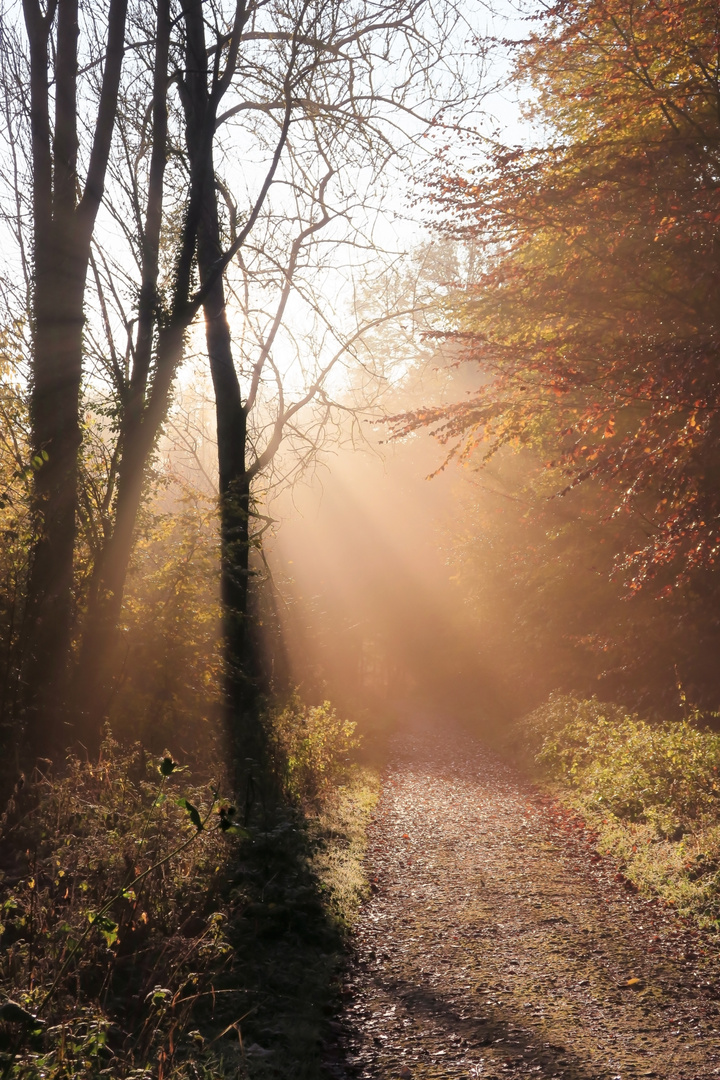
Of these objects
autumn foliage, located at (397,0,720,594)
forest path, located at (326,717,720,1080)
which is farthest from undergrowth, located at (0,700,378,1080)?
autumn foliage, located at (397,0,720,594)

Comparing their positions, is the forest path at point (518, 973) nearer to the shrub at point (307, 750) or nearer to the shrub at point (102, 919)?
the shrub at point (102, 919)

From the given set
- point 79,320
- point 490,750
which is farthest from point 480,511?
point 79,320

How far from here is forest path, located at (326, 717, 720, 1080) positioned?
431cm

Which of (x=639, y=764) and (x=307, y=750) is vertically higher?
(x=307, y=750)

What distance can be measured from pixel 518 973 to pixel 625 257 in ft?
30.5

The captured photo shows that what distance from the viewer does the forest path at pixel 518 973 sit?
4.31 meters

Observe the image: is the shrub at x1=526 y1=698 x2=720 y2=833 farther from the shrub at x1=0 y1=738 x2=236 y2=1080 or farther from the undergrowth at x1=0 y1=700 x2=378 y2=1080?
the shrub at x1=0 y1=738 x2=236 y2=1080

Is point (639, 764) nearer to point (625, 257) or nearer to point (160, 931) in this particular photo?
point (625, 257)

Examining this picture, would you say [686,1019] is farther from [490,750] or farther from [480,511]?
[480,511]

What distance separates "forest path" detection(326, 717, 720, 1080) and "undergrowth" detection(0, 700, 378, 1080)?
37 centimetres

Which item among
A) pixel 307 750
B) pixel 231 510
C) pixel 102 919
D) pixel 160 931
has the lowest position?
pixel 307 750

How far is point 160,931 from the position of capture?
16.3 feet

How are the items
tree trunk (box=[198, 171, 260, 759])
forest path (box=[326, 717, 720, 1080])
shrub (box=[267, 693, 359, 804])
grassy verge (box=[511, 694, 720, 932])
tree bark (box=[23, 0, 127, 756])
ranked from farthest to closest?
tree trunk (box=[198, 171, 260, 759]) < shrub (box=[267, 693, 359, 804]) < tree bark (box=[23, 0, 127, 756]) < grassy verge (box=[511, 694, 720, 932]) < forest path (box=[326, 717, 720, 1080])

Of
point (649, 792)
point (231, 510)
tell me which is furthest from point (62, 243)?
point (649, 792)
